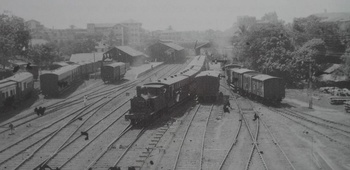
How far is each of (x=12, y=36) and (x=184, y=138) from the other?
45.9 meters

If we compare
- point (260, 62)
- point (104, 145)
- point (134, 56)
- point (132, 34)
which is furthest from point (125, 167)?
point (132, 34)

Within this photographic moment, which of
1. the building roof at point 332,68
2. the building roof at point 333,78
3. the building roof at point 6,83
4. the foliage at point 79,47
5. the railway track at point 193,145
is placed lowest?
the railway track at point 193,145

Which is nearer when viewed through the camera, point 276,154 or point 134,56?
point 276,154

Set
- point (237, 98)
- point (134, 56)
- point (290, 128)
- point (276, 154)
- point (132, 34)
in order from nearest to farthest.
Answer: point (276, 154)
point (290, 128)
point (237, 98)
point (134, 56)
point (132, 34)

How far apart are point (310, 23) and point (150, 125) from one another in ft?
135

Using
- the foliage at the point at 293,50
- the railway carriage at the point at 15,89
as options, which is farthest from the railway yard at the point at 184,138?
the foliage at the point at 293,50

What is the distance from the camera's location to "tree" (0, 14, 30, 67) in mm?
51781

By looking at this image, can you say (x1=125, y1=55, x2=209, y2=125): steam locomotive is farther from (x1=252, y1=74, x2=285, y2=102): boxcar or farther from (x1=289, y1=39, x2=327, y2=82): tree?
(x1=289, y1=39, x2=327, y2=82): tree

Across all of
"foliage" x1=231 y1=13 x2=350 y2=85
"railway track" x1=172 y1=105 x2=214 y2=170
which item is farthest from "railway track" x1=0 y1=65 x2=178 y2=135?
"foliage" x1=231 y1=13 x2=350 y2=85

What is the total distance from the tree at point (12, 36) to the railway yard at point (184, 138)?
2669cm

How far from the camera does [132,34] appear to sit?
472ft

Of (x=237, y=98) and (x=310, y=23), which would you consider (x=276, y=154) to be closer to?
(x=237, y=98)

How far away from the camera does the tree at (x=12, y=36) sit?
170 feet

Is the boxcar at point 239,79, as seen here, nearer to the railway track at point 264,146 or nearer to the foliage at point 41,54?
the railway track at point 264,146
